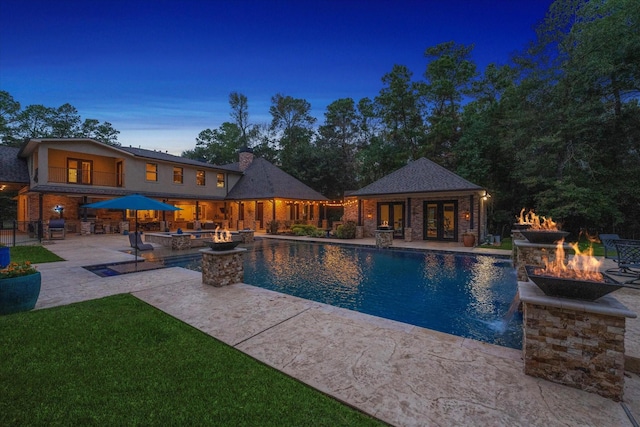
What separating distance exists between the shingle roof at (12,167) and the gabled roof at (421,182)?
23.1m

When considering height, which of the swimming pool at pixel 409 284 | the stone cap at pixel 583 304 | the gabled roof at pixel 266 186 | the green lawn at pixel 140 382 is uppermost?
the gabled roof at pixel 266 186

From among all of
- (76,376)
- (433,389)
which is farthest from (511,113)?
(76,376)

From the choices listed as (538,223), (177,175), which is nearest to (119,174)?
(177,175)

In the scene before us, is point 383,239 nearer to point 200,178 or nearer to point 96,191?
point 200,178

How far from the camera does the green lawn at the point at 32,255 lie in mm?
9688

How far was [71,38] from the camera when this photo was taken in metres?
11.7

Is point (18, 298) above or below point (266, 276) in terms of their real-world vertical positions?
above

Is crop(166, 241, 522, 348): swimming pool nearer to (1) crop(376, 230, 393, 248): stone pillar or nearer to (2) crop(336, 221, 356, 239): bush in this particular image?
(1) crop(376, 230, 393, 248): stone pillar

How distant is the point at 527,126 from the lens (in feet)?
60.5

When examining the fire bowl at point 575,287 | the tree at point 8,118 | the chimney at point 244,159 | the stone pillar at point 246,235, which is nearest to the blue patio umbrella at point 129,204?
the stone pillar at point 246,235

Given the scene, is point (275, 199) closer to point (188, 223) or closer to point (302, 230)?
point (302, 230)

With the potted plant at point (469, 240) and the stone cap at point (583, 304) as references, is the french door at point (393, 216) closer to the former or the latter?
the potted plant at point (469, 240)

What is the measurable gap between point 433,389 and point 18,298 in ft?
21.7

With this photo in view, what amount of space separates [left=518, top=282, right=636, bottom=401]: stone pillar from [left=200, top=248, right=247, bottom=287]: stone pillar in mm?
5824
